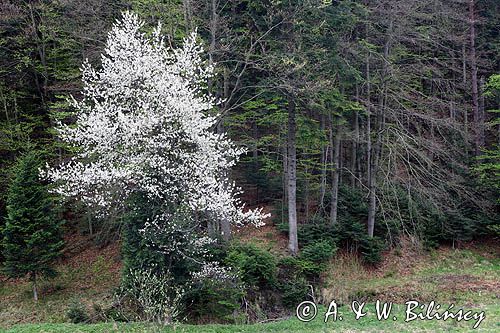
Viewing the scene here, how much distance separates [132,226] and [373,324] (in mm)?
6325

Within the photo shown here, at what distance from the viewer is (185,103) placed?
32.7 ft

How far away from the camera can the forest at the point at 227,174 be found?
33.2ft

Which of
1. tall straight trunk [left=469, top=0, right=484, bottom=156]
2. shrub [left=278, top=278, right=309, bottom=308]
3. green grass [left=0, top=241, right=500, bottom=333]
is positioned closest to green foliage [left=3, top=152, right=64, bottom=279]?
green grass [left=0, top=241, right=500, bottom=333]

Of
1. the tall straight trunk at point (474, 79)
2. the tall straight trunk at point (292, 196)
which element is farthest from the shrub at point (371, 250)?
the tall straight trunk at point (474, 79)

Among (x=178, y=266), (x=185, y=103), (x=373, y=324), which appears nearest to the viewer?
(x=373, y=324)

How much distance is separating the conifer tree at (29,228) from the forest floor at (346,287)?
3.32 ft

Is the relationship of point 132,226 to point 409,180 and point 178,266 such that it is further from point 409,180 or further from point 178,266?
point 409,180

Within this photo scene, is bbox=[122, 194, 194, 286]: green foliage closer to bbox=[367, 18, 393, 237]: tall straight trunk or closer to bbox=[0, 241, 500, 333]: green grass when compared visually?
bbox=[0, 241, 500, 333]: green grass

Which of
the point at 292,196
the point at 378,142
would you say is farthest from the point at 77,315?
the point at 378,142

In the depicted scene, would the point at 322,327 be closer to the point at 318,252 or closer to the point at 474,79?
the point at 318,252

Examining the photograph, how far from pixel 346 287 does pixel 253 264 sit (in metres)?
3.60

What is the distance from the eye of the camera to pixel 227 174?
15.6 meters

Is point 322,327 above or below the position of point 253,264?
below

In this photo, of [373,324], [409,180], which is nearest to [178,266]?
[373,324]
